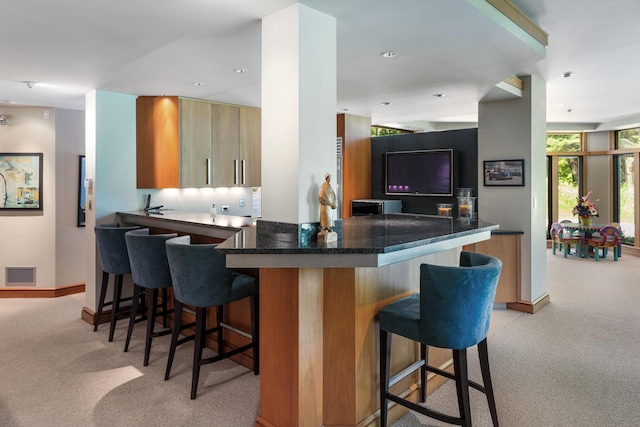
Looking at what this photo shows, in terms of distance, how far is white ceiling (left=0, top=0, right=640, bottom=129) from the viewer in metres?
2.52

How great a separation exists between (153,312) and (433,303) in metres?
2.32

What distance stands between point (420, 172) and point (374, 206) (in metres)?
0.89

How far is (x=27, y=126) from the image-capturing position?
5430mm

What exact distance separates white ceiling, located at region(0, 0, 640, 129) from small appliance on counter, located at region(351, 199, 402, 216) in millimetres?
1902

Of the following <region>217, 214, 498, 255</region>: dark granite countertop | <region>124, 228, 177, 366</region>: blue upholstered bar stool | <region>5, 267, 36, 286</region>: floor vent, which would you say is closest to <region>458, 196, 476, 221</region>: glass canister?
<region>217, 214, 498, 255</region>: dark granite countertop

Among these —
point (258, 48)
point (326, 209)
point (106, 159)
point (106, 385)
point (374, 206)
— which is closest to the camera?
point (326, 209)

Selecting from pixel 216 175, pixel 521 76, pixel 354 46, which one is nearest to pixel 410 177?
pixel 521 76

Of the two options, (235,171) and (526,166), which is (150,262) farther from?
(526,166)

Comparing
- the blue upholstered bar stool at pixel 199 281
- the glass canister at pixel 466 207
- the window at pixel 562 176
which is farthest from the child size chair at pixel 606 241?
the blue upholstered bar stool at pixel 199 281

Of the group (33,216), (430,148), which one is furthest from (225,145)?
(430,148)

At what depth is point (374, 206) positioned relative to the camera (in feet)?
22.5

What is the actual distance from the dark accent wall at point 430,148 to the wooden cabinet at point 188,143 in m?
2.62

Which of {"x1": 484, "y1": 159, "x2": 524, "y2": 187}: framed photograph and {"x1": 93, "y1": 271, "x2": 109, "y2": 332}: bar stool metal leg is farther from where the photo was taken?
{"x1": 484, "y1": 159, "x2": 524, "y2": 187}: framed photograph

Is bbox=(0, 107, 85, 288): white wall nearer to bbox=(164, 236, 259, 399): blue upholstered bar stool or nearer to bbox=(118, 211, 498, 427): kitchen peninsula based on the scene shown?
bbox=(164, 236, 259, 399): blue upholstered bar stool
